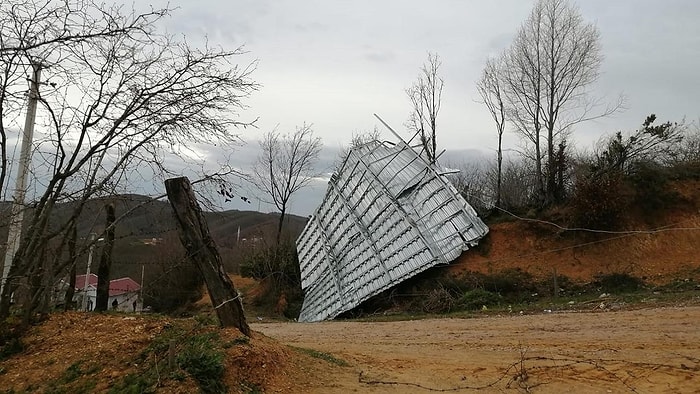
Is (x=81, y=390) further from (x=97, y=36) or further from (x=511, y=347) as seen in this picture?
(x=511, y=347)

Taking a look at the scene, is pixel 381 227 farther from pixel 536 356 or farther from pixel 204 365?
pixel 204 365

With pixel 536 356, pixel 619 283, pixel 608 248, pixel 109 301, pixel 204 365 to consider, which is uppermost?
pixel 608 248

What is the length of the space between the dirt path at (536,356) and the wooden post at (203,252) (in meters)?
1.21

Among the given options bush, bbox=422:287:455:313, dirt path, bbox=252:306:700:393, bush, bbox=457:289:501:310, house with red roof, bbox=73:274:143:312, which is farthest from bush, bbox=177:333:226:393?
bush, bbox=457:289:501:310

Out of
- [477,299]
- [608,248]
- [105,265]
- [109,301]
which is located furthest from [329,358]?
[608,248]

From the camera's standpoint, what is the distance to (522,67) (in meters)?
24.6

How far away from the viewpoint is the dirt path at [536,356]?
212 inches

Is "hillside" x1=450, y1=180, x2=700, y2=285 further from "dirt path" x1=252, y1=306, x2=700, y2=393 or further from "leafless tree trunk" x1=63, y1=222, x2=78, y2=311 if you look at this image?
"leafless tree trunk" x1=63, y1=222, x2=78, y2=311

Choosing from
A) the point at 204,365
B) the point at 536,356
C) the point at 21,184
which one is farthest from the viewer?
the point at 21,184

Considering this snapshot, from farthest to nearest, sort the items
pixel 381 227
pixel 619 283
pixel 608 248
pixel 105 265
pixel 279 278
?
pixel 279 278 → pixel 381 227 → pixel 608 248 → pixel 619 283 → pixel 105 265

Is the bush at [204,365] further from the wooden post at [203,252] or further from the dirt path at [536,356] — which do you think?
the dirt path at [536,356]

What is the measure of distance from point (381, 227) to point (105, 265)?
1163 cm

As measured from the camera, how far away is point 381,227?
18500mm

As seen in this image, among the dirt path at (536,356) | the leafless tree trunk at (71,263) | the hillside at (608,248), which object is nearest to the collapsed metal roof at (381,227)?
the hillside at (608,248)
